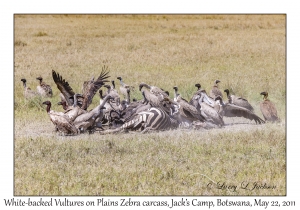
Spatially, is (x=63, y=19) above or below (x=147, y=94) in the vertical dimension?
above

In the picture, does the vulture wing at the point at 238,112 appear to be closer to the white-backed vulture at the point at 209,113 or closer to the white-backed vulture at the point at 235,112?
the white-backed vulture at the point at 235,112

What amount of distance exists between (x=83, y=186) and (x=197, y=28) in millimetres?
22477

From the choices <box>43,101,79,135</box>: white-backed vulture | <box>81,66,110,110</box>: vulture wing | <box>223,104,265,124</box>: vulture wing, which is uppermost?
<box>81,66,110,110</box>: vulture wing

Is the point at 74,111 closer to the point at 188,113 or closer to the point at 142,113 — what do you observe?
the point at 142,113

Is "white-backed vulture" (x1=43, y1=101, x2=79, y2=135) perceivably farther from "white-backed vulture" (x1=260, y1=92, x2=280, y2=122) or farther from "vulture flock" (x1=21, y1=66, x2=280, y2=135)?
"white-backed vulture" (x1=260, y1=92, x2=280, y2=122)

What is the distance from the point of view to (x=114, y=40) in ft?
88.2

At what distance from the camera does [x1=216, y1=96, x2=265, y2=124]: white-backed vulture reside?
13.1 m

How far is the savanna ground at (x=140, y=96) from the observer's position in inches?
374

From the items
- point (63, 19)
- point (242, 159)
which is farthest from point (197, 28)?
point (242, 159)

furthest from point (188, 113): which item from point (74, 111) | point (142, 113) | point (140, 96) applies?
point (140, 96)

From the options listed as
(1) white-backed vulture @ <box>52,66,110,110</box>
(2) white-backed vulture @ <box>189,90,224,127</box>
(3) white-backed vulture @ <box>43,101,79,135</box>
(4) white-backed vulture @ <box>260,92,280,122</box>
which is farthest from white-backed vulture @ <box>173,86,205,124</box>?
(3) white-backed vulture @ <box>43,101,79,135</box>

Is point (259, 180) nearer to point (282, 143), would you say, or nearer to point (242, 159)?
point (242, 159)

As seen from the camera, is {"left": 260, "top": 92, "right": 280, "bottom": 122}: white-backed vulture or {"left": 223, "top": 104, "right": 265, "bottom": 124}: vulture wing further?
{"left": 260, "top": 92, "right": 280, "bottom": 122}: white-backed vulture

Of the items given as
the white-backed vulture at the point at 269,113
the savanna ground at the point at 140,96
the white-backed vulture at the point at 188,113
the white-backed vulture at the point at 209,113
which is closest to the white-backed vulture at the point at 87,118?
the savanna ground at the point at 140,96
